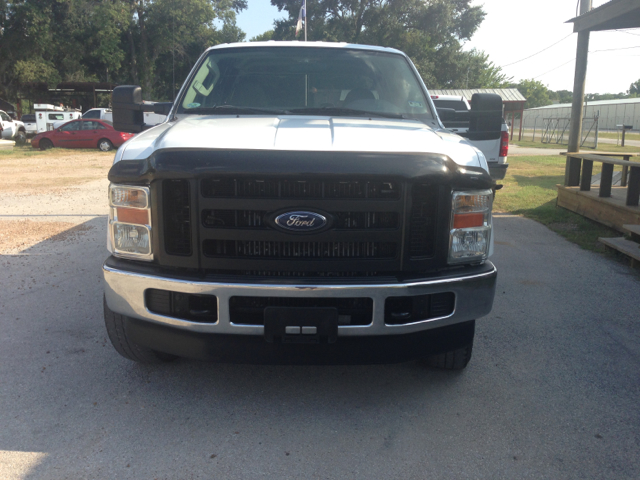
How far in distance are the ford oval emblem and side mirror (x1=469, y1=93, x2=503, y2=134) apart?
6.14 ft

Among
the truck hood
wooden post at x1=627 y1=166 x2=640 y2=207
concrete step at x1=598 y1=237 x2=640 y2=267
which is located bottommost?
concrete step at x1=598 y1=237 x2=640 y2=267

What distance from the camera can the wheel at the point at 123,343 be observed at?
3.17 metres

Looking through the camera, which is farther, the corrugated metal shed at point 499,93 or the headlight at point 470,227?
the corrugated metal shed at point 499,93

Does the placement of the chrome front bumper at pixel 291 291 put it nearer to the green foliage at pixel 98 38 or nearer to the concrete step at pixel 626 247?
the concrete step at pixel 626 247

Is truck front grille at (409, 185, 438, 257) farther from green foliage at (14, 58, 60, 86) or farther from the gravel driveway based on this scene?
green foliage at (14, 58, 60, 86)

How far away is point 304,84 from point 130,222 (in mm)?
1911

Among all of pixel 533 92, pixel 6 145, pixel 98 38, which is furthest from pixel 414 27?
pixel 533 92

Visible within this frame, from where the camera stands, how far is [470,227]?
288 centimetres

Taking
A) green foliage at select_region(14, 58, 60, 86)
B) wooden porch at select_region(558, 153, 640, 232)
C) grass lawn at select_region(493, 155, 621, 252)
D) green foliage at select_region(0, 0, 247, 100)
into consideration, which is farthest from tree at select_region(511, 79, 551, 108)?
wooden porch at select_region(558, 153, 640, 232)

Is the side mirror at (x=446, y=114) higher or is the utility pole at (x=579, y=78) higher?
the utility pole at (x=579, y=78)

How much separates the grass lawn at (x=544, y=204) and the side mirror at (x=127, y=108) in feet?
18.4

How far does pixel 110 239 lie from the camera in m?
2.92

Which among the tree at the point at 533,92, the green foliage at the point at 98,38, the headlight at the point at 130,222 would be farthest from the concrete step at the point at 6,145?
the tree at the point at 533,92

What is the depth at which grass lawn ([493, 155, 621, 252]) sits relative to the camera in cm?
789
